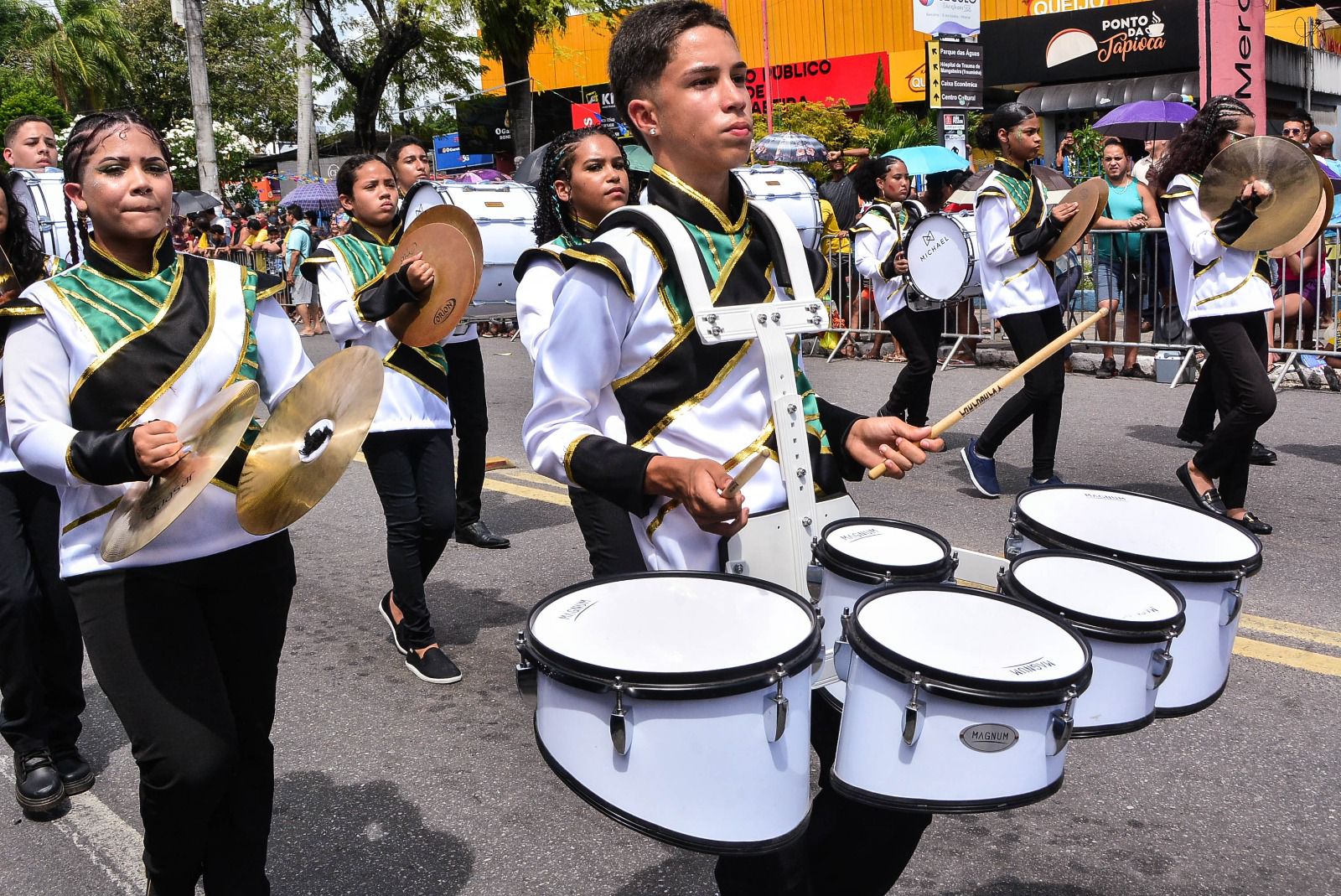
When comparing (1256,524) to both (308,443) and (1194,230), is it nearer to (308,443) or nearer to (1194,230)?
(1194,230)

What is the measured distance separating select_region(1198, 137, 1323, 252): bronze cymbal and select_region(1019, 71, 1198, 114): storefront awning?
21.5m

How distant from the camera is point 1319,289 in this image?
9906mm

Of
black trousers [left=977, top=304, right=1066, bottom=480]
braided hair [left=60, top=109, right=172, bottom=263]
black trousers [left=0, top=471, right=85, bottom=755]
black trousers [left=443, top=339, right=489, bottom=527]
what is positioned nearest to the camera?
braided hair [left=60, top=109, right=172, bottom=263]

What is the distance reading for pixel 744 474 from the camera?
79.7 inches

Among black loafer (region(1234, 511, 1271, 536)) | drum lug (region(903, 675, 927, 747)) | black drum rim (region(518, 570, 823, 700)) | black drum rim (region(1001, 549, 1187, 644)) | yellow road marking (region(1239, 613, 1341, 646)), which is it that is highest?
black drum rim (region(518, 570, 823, 700))

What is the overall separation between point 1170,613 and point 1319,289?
899 centimetres

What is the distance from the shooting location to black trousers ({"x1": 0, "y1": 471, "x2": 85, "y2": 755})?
384 cm

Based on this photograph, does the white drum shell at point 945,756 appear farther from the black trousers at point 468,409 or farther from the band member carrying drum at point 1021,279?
the band member carrying drum at point 1021,279

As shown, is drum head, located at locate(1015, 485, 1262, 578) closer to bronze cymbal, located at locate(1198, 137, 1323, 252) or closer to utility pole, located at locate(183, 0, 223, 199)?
bronze cymbal, located at locate(1198, 137, 1323, 252)

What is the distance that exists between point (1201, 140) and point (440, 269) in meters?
3.84

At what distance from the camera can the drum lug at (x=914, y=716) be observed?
185cm

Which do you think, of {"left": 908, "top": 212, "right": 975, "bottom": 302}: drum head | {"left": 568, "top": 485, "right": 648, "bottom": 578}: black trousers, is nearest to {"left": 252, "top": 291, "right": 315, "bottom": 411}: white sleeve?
{"left": 568, "top": 485, "right": 648, "bottom": 578}: black trousers

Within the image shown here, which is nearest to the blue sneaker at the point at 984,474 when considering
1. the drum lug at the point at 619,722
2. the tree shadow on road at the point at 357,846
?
the tree shadow on road at the point at 357,846

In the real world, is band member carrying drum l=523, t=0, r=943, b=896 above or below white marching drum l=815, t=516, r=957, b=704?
above
